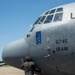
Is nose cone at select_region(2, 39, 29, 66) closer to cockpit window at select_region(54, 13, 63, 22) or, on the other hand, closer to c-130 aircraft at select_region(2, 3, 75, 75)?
c-130 aircraft at select_region(2, 3, 75, 75)

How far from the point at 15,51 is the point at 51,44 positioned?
2414 millimetres

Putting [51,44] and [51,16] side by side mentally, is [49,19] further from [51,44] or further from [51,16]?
[51,44]

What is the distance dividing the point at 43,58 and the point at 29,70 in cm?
166

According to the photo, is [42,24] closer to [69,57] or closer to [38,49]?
[38,49]

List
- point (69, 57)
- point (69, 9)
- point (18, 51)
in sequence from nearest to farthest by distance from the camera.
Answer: point (69, 57) < point (69, 9) < point (18, 51)

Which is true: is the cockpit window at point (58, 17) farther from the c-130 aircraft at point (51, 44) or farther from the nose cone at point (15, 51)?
the nose cone at point (15, 51)

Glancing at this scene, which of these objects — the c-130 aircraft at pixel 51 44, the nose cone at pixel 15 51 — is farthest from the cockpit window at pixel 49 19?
the nose cone at pixel 15 51

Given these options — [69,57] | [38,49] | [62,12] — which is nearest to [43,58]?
[38,49]

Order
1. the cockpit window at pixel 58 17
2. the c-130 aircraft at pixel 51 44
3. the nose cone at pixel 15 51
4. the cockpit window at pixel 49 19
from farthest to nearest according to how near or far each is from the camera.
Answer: the nose cone at pixel 15 51
the cockpit window at pixel 49 19
the cockpit window at pixel 58 17
the c-130 aircraft at pixel 51 44

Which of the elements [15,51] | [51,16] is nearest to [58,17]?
[51,16]

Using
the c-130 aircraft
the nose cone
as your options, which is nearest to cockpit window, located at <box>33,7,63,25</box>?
the c-130 aircraft

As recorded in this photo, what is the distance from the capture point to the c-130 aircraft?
477 inches

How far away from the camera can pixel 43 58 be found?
12.9m

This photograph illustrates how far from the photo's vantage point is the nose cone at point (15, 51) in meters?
13.7
